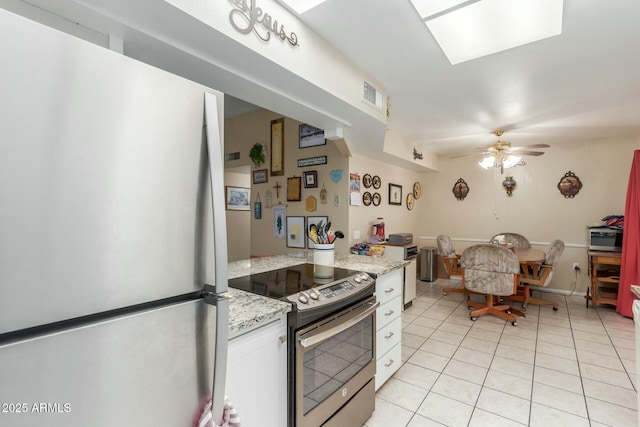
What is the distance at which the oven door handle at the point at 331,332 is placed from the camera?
1.33 meters

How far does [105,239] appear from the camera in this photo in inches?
24.8

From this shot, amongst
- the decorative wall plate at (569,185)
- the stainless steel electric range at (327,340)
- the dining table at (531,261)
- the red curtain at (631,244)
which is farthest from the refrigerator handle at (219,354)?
the decorative wall plate at (569,185)

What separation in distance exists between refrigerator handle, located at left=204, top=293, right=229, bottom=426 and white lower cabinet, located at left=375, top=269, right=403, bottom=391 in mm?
1403

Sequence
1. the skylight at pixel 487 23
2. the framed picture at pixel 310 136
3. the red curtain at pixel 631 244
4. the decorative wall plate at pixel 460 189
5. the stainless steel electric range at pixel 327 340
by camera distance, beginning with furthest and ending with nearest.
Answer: the decorative wall plate at pixel 460 189 < the framed picture at pixel 310 136 < the red curtain at pixel 631 244 < the skylight at pixel 487 23 < the stainless steel electric range at pixel 327 340

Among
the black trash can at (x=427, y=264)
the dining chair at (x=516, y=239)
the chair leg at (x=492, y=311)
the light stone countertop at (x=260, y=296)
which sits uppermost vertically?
the light stone countertop at (x=260, y=296)

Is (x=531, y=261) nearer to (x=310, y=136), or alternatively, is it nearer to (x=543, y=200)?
(x=543, y=200)

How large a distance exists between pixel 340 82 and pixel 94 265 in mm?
1981

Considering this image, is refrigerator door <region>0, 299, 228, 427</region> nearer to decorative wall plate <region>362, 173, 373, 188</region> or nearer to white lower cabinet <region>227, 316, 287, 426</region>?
white lower cabinet <region>227, 316, 287, 426</region>

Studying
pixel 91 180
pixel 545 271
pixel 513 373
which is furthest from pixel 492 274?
pixel 91 180

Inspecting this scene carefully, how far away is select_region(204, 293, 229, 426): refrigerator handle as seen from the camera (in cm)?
80

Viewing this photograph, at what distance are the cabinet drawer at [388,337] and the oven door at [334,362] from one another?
0.62 feet

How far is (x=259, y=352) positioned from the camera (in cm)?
118

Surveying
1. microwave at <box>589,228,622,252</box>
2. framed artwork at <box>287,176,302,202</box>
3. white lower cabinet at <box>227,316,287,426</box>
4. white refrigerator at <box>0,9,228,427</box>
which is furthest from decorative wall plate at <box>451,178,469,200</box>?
white refrigerator at <box>0,9,228,427</box>

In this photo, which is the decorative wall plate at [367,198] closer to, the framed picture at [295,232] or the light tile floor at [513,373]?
the framed picture at [295,232]
